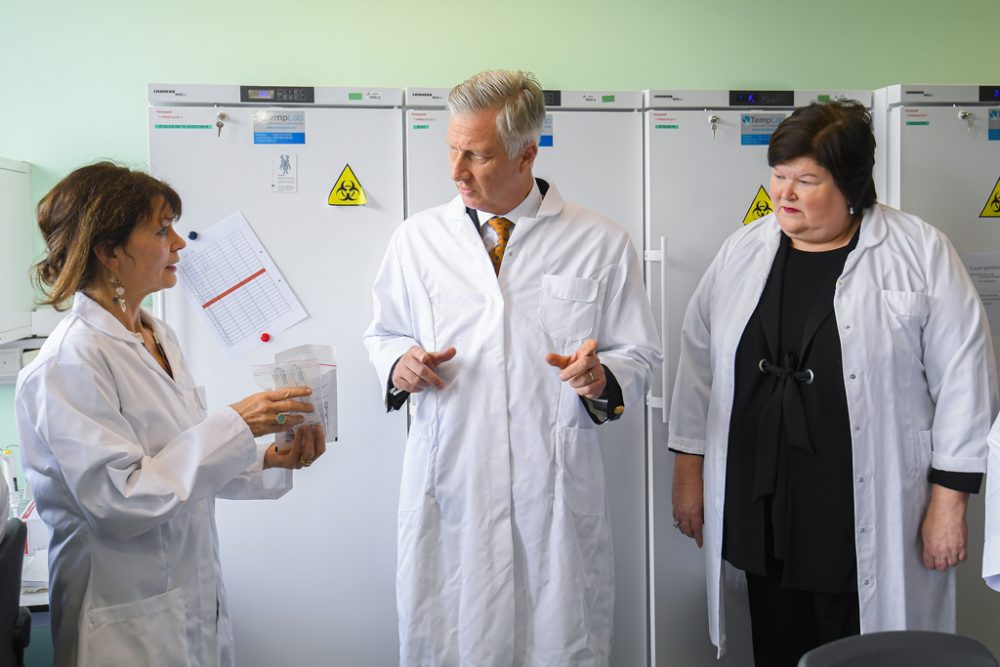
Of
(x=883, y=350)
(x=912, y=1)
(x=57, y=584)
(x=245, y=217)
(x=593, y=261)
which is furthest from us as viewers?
(x=912, y=1)

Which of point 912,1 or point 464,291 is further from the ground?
point 912,1

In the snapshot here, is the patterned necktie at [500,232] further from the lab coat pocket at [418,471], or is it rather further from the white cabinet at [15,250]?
the white cabinet at [15,250]

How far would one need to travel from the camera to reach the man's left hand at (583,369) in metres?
1.76

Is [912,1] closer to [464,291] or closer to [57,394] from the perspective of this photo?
[464,291]

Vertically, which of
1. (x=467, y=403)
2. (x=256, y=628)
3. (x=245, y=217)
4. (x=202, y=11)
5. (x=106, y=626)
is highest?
(x=202, y=11)

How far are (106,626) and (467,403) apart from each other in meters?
0.86

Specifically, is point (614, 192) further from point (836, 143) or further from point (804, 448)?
point (804, 448)

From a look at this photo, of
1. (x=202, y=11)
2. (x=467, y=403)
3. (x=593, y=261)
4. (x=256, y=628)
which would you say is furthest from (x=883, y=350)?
(x=202, y=11)

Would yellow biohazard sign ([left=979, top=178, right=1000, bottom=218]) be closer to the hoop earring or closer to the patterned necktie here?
the patterned necktie

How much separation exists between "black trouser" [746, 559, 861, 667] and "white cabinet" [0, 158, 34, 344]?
234 centimetres

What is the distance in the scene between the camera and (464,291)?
1957mm

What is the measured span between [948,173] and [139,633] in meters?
2.40

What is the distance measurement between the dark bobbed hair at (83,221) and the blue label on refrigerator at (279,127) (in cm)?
81

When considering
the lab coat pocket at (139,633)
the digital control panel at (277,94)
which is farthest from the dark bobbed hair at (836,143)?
the lab coat pocket at (139,633)
